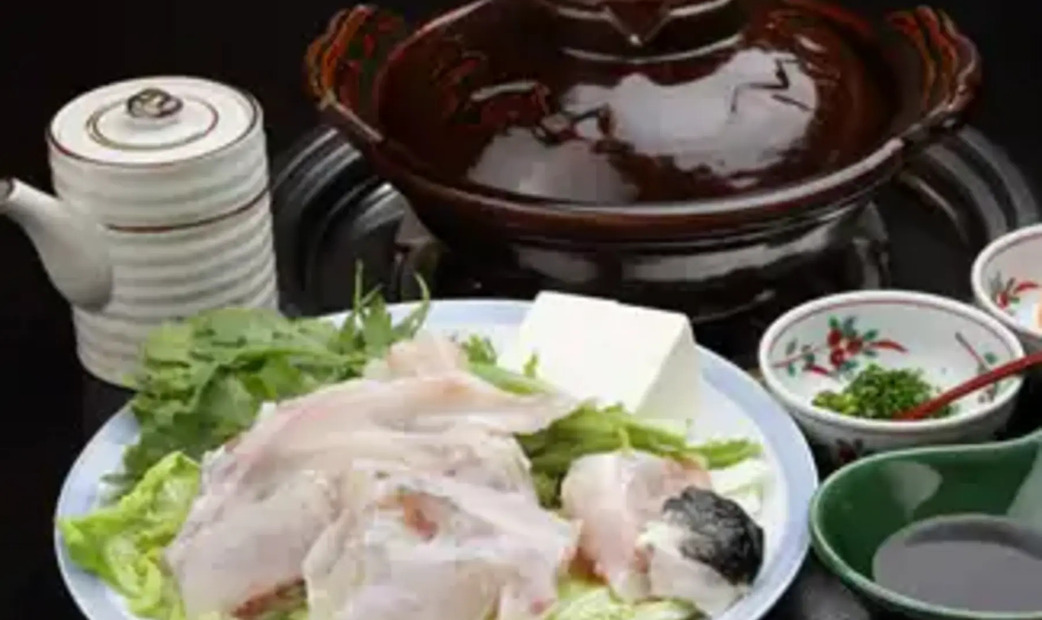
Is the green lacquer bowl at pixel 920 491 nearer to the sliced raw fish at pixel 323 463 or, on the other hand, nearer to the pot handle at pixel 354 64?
the sliced raw fish at pixel 323 463

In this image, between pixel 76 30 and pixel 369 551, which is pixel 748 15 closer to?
pixel 369 551

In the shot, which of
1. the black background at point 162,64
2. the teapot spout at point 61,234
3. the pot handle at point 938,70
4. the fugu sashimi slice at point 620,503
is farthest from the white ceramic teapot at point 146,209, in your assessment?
the pot handle at point 938,70

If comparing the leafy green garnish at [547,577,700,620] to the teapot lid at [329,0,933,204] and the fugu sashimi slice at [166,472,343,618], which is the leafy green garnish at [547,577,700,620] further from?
the teapot lid at [329,0,933,204]

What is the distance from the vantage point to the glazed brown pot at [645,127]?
51.2 inches

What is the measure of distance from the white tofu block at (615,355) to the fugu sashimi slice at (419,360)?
46mm

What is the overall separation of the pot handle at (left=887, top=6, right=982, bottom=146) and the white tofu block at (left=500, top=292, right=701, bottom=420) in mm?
232

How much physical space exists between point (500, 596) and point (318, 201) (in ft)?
1.83

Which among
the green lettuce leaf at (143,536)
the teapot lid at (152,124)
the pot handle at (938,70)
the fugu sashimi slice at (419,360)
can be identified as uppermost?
the pot handle at (938,70)

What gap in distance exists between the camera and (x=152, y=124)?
4.38ft

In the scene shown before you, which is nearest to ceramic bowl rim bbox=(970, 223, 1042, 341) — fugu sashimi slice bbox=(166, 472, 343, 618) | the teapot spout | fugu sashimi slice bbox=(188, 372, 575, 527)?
fugu sashimi slice bbox=(188, 372, 575, 527)

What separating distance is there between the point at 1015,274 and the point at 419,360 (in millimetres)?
477

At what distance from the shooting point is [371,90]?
4.77ft

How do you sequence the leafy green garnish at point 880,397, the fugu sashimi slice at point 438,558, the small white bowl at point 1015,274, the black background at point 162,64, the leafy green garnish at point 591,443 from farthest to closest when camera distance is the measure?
the black background at point 162,64, the small white bowl at point 1015,274, the leafy green garnish at point 880,397, the leafy green garnish at point 591,443, the fugu sashimi slice at point 438,558

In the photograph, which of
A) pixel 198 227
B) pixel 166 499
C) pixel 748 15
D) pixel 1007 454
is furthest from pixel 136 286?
pixel 1007 454
